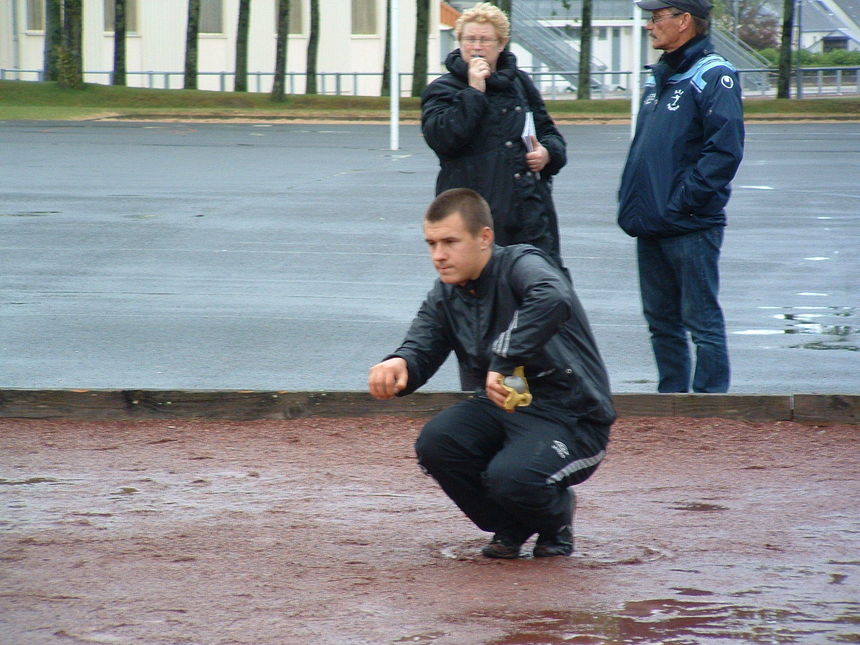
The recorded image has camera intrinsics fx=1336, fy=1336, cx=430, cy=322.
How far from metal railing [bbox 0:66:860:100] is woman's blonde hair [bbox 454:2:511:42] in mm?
42253

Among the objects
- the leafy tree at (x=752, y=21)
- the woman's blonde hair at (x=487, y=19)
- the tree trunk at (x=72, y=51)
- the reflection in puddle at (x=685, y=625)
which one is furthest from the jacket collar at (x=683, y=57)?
the leafy tree at (x=752, y=21)

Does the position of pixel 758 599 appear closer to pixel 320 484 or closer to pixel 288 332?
pixel 320 484

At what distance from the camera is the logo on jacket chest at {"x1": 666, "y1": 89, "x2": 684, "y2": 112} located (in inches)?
251

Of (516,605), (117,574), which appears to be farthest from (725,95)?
(117,574)

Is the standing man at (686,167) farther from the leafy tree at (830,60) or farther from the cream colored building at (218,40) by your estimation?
the leafy tree at (830,60)

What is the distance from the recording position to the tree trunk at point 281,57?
40469 mm

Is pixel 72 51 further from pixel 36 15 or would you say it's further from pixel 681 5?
pixel 681 5

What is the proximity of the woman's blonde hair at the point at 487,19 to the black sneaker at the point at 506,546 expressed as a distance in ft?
8.50

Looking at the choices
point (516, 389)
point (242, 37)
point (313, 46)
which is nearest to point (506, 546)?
point (516, 389)

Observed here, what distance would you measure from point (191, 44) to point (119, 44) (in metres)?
2.34

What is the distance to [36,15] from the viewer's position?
179 ft

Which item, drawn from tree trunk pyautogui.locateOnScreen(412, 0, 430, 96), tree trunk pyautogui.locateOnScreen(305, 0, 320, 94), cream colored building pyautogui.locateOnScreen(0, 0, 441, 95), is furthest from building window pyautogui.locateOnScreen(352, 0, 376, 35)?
tree trunk pyautogui.locateOnScreen(412, 0, 430, 96)

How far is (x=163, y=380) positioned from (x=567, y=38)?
5317 centimetres

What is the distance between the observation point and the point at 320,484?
5.71 m
